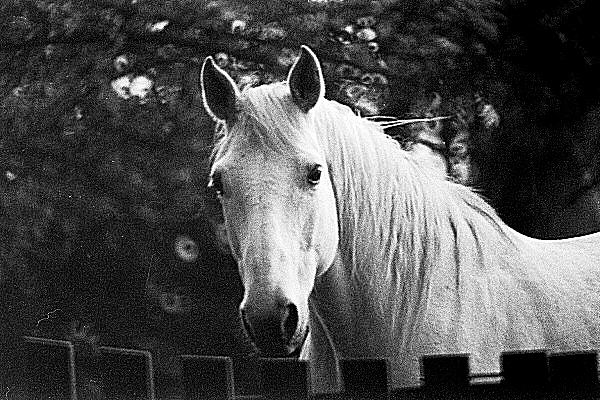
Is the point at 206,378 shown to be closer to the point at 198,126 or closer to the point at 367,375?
the point at 367,375

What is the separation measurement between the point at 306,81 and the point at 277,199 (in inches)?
12.8

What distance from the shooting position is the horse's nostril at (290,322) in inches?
71.3

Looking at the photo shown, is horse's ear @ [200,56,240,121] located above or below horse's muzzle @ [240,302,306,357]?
above

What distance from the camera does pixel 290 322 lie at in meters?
1.84

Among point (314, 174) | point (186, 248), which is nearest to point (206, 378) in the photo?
point (186, 248)

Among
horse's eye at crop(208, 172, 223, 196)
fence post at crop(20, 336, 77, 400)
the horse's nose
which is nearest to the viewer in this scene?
Answer: the horse's nose

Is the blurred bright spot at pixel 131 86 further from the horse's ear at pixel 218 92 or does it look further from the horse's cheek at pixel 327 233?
the horse's cheek at pixel 327 233

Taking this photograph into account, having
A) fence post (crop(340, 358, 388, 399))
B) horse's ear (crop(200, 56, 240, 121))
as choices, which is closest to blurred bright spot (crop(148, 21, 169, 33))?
horse's ear (crop(200, 56, 240, 121))

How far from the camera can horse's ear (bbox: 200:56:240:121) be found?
2008 mm

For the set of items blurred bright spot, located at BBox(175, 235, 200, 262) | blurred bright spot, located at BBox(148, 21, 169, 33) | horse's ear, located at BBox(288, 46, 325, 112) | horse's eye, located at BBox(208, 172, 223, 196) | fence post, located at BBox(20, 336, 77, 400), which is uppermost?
blurred bright spot, located at BBox(148, 21, 169, 33)

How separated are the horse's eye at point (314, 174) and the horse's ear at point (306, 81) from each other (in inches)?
6.3

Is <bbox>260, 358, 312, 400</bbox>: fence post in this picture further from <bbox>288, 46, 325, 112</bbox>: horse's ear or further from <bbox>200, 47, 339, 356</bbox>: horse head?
<bbox>288, 46, 325, 112</bbox>: horse's ear

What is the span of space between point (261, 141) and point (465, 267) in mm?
616

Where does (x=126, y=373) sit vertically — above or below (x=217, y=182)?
below
